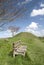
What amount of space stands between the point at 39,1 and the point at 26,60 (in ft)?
3.00

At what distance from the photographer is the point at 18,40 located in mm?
2410

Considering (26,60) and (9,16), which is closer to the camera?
(26,60)

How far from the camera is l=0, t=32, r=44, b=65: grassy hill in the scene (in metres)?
2.28

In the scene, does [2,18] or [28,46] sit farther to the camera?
[2,18]

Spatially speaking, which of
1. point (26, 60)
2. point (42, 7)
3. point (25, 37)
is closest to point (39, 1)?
point (42, 7)

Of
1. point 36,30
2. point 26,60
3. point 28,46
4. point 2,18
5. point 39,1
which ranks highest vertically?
point 39,1

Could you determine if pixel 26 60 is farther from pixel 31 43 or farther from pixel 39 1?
pixel 39 1

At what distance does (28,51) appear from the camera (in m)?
2.35

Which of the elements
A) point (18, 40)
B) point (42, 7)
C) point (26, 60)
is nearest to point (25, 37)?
point (18, 40)

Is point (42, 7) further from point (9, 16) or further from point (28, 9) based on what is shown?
point (9, 16)

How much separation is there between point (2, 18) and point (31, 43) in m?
0.62

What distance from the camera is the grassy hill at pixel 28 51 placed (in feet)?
7.49

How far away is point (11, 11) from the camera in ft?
A: 8.36

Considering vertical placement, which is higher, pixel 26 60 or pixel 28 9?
pixel 28 9
